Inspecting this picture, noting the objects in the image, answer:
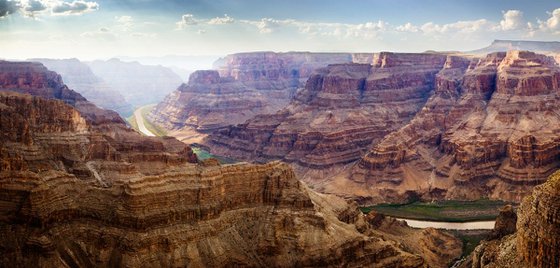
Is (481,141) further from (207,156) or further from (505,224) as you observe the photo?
(207,156)

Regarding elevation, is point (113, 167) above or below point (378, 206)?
above

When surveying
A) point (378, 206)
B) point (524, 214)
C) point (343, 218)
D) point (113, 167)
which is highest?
point (524, 214)

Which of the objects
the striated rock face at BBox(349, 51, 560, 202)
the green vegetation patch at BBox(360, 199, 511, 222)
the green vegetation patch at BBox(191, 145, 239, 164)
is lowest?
the green vegetation patch at BBox(191, 145, 239, 164)

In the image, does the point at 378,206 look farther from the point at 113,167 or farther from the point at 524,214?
the point at 524,214

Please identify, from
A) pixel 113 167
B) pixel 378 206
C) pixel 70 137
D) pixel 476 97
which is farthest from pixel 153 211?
pixel 476 97

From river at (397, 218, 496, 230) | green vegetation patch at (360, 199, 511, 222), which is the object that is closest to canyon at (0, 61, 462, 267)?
river at (397, 218, 496, 230)

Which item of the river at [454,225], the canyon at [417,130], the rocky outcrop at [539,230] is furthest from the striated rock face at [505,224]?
the canyon at [417,130]

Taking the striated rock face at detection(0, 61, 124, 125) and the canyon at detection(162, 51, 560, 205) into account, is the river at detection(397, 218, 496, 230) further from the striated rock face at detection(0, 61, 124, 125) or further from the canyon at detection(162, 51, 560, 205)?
the striated rock face at detection(0, 61, 124, 125)
